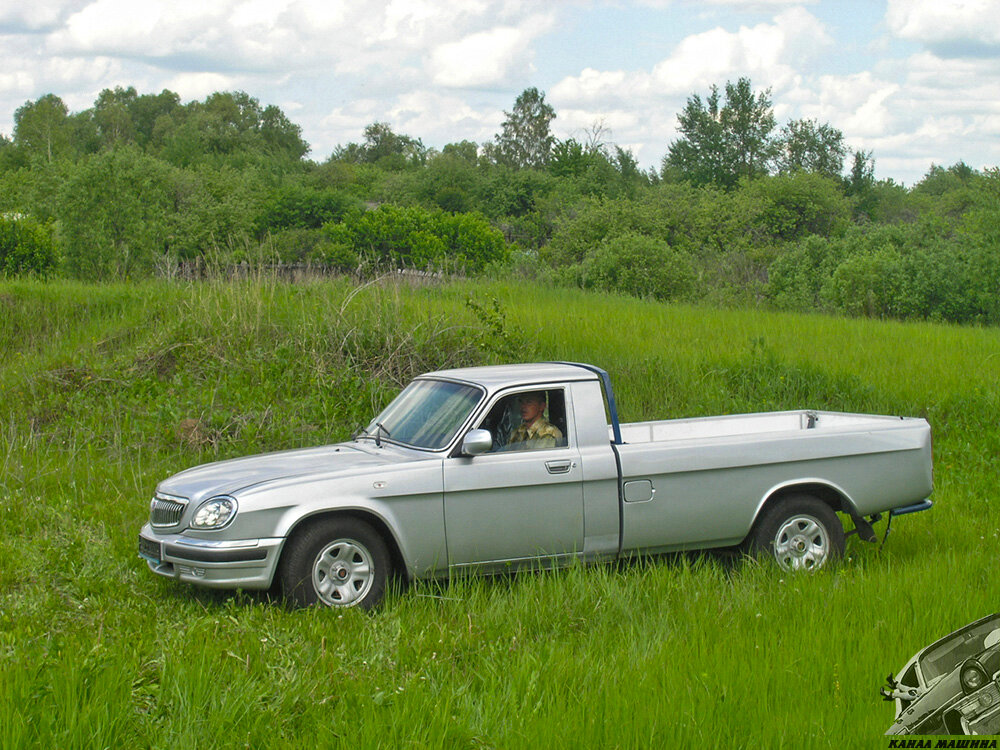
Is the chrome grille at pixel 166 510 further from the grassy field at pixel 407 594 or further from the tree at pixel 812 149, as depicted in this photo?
the tree at pixel 812 149

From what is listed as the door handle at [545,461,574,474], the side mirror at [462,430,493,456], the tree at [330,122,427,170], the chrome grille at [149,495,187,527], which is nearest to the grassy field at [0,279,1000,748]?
the chrome grille at [149,495,187,527]

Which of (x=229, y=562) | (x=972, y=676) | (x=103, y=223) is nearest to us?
(x=972, y=676)

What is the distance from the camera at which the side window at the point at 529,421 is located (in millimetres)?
7613

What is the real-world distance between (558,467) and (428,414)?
117 cm

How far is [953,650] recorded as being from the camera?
416 centimetres

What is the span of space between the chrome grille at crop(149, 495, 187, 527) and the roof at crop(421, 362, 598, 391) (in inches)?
92.3

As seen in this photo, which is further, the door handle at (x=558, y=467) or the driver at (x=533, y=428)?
the driver at (x=533, y=428)

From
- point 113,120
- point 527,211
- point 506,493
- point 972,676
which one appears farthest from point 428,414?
point 113,120

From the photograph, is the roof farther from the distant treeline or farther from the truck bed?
the distant treeline

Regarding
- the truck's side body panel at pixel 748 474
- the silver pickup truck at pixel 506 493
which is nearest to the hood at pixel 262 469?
the silver pickup truck at pixel 506 493

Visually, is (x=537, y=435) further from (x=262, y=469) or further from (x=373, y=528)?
(x=262, y=469)

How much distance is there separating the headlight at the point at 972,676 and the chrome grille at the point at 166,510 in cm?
497

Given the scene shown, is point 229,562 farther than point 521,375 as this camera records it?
No

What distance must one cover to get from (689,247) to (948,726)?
4264cm
